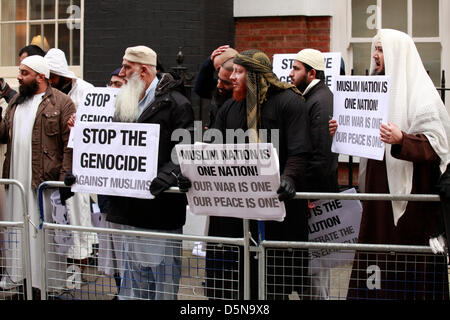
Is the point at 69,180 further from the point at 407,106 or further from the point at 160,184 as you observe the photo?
the point at 407,106

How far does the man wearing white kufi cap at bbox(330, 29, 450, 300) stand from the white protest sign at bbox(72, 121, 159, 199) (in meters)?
1.57

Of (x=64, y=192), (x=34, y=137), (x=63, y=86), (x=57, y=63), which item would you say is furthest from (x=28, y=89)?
(x=64, y=192)

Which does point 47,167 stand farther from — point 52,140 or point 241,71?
point 241,71

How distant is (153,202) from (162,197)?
0.07 m

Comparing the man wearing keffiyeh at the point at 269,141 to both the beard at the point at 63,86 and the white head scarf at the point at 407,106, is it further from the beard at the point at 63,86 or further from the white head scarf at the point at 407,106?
the beard at the point at 63,86

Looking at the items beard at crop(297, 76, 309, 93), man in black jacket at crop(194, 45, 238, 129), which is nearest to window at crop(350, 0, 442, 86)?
man in black jacket at crop(194, 45, 238, 129)

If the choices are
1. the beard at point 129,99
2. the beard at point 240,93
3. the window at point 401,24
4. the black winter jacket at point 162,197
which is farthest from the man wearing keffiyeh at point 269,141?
the window at point 401,24

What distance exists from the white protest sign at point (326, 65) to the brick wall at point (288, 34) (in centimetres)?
259

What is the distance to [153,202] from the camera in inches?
224

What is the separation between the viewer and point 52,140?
698 cm

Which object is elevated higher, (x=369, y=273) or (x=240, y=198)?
(x=240, y=198)
